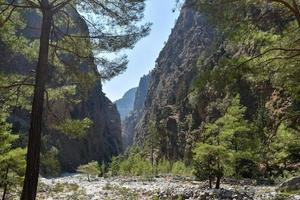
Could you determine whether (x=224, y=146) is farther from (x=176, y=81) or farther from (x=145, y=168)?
(x=176, y=81)

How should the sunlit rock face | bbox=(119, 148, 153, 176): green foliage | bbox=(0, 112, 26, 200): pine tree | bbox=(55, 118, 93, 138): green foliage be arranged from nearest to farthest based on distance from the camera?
bbox=(55, 118, 93, 138): green foliage, bbox=(0, 112, 26, 200): pine tree, bbox=(119, 148, 153, 176): green foliage, the sunlit rock face

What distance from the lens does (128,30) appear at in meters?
14.0

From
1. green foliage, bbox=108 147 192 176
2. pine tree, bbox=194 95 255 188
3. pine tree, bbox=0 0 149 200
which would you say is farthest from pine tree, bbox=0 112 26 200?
green foliage, bbox=108 147 192 176

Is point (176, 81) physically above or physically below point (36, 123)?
above

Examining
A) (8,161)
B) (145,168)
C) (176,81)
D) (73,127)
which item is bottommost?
(8,161)

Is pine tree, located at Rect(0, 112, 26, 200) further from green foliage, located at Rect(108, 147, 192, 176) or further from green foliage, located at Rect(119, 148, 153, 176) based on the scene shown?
green foliage, located at Rect(119, 148, 153, 176)

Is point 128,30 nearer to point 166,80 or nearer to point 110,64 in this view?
point 110,64

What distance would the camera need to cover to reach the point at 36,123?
1202 centimetres

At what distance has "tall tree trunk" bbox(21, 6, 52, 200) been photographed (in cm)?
1160

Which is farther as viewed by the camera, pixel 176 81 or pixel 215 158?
pixel 176 81

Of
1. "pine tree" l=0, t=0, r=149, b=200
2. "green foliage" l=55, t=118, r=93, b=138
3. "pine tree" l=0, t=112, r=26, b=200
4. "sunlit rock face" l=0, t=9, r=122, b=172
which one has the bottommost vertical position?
"pine tree" l=0, t=112, r=26, b=200

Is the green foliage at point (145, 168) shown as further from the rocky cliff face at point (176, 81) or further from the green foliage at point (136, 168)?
the rocky cliff face at point (176, 81)

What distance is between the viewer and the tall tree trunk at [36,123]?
11602mm

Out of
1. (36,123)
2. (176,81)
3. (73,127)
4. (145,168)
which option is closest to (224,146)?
(73,127)
